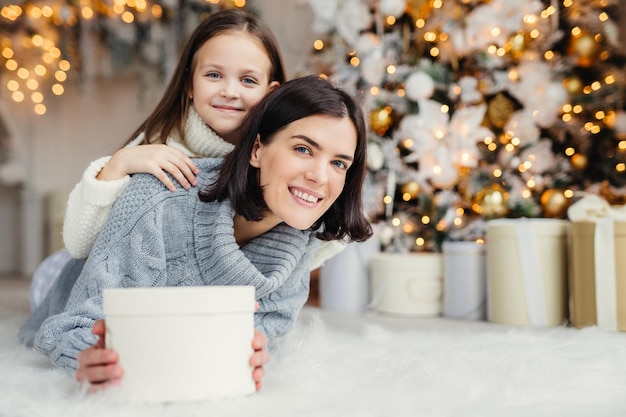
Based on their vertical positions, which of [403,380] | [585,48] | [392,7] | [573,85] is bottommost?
[403,380]

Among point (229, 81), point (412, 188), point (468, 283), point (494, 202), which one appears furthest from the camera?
point (412, 188)

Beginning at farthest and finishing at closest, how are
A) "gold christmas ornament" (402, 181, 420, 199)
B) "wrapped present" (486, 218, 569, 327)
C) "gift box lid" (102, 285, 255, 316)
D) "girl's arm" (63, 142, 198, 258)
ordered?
1. "gold christmas ornament" (402, 181, 420, 199)
2. "wrapped present" (486, 218, 569, 327)
3. "girl's arm" (63, 142, 198, 258)
4. "gift box lid" (102, 285, 255, 316)

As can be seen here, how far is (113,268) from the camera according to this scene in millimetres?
1069

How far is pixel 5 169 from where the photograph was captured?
3641 mm

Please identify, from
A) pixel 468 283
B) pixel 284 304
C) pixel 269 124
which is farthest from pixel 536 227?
pixel 269 124

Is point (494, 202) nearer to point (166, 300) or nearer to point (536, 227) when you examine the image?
point (536, 227)

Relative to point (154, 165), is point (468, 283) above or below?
below

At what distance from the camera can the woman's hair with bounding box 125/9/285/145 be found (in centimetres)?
148

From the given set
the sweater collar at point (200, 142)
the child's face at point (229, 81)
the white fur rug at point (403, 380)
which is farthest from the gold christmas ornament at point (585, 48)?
the sweater collar at point (200, 142)

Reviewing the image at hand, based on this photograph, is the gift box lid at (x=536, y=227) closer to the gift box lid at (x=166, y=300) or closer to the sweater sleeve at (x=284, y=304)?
the sweater sleeve at (x=284, y=304)

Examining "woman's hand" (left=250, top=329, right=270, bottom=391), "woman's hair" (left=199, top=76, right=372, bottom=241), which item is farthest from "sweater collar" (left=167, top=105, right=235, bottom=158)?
"woman's hand" (left=250, top=329, right=270, bottom=391)

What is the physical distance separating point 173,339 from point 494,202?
1.53 m

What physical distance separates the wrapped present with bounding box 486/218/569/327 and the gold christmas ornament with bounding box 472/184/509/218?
25 cm

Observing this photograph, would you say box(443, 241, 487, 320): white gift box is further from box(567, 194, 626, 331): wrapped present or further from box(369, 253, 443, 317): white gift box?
box(567, 194, 626, 331): wrapped present
